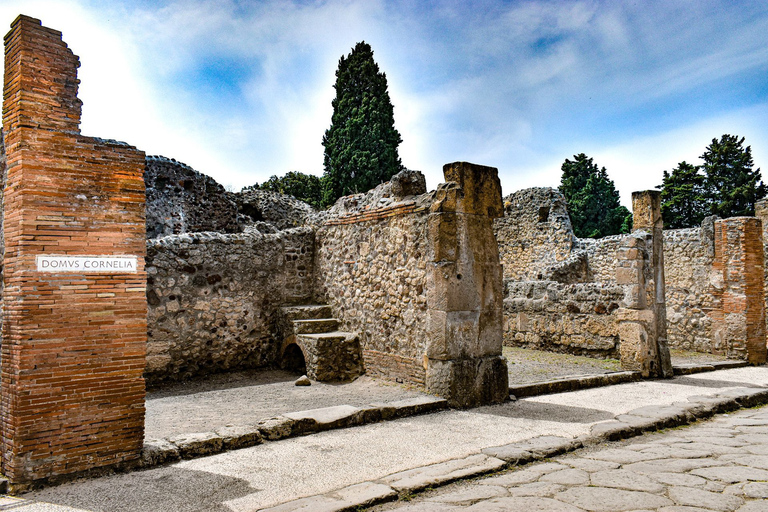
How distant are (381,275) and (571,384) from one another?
3005mm

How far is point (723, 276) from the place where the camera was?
10180 mm

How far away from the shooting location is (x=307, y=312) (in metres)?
8.51

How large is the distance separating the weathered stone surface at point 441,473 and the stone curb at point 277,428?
1444 mm

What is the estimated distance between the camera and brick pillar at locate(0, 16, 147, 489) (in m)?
3.52

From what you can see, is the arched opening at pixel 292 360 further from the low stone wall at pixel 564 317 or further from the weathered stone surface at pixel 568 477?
the weathered stone surface at pixel 568 477

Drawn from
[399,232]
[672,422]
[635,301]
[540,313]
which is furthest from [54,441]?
[540,313]

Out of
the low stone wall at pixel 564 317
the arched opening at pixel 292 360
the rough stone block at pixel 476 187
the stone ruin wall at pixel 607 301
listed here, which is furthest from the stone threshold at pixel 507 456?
the arched opening at pixel 292 360

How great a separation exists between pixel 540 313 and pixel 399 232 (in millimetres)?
4773

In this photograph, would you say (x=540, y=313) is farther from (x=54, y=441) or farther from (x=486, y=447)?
(x=54, y=441)

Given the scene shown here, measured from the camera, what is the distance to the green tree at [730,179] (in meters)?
26.9

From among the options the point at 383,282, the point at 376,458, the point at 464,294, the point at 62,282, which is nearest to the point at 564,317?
the point at 383,282

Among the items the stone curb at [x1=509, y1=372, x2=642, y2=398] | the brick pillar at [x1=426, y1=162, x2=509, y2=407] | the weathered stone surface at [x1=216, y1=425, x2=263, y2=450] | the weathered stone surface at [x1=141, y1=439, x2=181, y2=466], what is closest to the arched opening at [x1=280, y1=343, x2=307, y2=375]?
the brick pillar at [x1=426, y1=162, x2=509, y2=407]

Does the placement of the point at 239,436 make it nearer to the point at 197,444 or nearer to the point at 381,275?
the point at 197,444

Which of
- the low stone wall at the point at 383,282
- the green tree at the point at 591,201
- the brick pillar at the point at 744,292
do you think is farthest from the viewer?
the green tree at the point at 591,201
